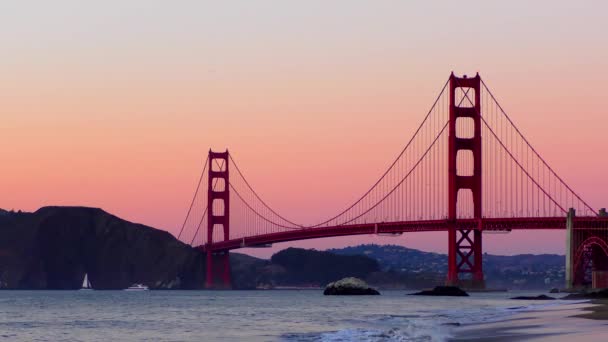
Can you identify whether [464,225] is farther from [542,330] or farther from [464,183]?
[542,330]

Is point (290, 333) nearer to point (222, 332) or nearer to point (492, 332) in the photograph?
point (222, 332)

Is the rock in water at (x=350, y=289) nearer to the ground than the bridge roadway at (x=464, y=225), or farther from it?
nearer to the ground

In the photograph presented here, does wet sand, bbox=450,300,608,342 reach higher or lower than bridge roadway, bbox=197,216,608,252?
lower

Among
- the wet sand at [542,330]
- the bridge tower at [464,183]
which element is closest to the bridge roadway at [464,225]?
the bridge tower at [464,183]

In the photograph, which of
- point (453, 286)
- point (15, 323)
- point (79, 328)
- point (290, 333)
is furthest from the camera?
point (453, 286)

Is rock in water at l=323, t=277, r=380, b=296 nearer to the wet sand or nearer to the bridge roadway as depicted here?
the bridge roadway

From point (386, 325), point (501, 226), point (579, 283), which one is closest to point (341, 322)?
point (386, 325)

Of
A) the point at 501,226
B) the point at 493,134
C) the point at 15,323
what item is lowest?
the point at 15,323

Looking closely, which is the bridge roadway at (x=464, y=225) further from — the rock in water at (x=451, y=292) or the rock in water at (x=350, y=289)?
the rock in water at (x=350, y=289)

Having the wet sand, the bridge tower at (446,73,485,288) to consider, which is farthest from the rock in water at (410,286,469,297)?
the wet sand

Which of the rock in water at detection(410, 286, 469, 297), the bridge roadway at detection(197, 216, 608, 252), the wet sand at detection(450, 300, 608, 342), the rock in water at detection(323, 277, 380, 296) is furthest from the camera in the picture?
the rock in water at detection(323, 277, 380, 296)

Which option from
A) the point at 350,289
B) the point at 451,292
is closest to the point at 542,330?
the point at 451,292
